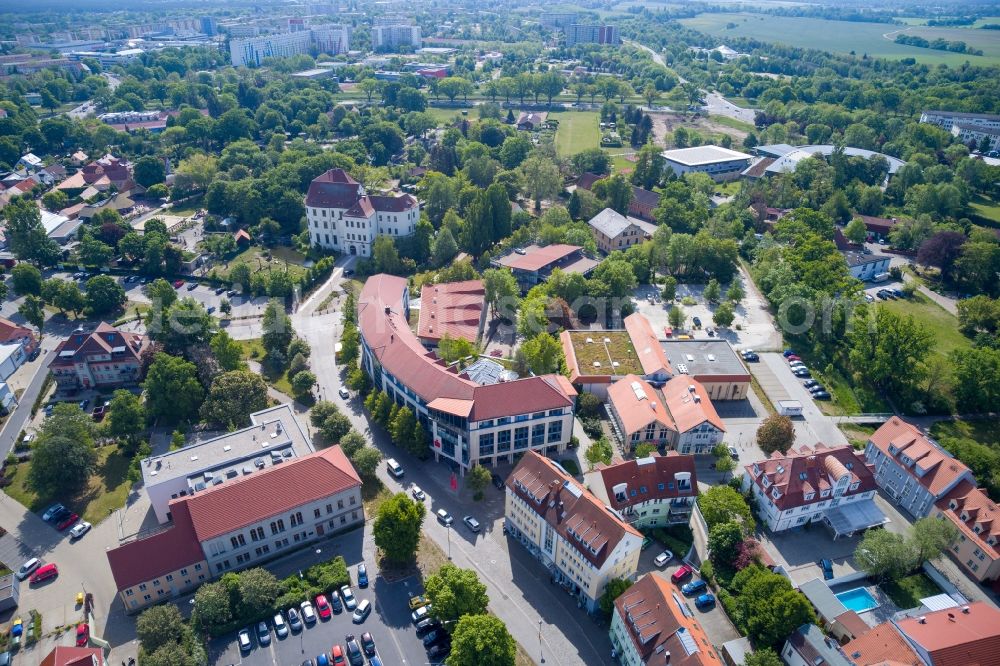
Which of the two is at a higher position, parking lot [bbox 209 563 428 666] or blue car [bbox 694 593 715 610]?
blue car [bbox 694 593 715 610]

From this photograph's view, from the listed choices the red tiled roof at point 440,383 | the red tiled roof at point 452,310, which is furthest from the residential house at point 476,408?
the red tiled roof at point 452,310

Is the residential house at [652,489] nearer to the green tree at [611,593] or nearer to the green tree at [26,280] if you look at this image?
the green tree at [611,593]

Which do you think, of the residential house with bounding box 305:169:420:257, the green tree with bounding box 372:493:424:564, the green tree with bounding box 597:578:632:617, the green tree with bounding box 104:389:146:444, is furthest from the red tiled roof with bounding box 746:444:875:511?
the residential house with bounding box 305:169:420:257

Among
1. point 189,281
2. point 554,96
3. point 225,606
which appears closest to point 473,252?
point 189,281

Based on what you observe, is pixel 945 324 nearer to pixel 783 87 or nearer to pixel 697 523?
pixel 697 523

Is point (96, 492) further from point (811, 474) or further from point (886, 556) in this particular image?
point (886, 556)

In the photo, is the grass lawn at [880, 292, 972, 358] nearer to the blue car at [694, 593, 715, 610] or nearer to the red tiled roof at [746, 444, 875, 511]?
the red tiled roof at [746, 444, 875, 511]

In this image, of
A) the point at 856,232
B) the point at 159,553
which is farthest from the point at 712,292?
the point at 159,553
